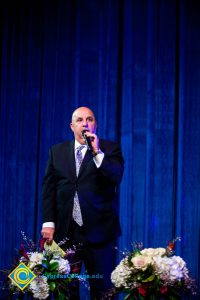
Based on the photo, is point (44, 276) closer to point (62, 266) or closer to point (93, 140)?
point (62, 266)

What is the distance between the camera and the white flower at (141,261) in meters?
2.39

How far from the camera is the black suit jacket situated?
3172 mm

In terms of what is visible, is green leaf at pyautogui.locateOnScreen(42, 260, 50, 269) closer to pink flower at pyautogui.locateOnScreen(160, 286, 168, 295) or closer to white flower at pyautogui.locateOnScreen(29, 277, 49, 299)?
white flower at pyautogui.locateOnScreen(29, 277, 49, 299)

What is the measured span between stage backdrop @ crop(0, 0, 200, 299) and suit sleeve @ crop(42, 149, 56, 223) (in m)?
1.15

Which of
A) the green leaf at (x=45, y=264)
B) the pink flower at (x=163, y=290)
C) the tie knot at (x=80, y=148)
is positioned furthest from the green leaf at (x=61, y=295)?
the tie knot at (x=80, y=148)

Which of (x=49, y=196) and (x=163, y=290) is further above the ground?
(x=49, y=196)

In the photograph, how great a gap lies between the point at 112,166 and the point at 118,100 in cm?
145

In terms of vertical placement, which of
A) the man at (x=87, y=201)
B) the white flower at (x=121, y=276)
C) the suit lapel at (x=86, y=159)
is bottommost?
the white flower at (x=121, y=276)

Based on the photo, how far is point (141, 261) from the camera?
7.90ft

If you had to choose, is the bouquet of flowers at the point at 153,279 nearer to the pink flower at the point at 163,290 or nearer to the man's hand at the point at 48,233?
the pink flower at the point at 163,290

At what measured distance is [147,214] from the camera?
4328mm

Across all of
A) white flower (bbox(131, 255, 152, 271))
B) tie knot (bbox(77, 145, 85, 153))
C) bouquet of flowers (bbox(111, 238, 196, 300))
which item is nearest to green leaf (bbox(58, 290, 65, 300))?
bouquet of flowers (bbox(111, 238, 196, 300))

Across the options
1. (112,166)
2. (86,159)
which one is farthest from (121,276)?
(86,159)

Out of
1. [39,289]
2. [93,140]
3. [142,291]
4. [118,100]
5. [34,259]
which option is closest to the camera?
[142,291]
